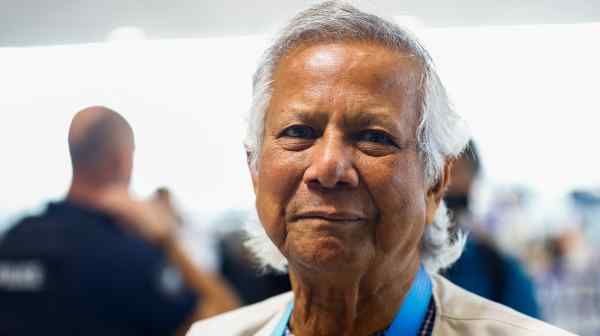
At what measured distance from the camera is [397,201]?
0.90m

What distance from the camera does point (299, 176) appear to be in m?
0.90

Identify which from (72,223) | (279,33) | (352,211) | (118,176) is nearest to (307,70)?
(279,33)

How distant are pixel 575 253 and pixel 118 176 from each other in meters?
1.13

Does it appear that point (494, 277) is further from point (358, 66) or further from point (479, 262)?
point (358, 66)

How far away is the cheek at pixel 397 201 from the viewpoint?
2.93ft

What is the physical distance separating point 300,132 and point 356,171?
13cm

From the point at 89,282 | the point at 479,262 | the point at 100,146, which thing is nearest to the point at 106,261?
the point at 89,282

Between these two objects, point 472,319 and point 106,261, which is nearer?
point 472,319

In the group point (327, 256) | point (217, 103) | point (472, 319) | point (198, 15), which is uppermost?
point (198, 15)

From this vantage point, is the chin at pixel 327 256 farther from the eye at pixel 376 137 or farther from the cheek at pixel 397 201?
the eye at pixel 376 137

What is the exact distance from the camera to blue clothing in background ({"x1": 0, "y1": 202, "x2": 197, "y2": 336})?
1258 millimetres

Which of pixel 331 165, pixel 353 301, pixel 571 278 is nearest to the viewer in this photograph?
pixel 331 165

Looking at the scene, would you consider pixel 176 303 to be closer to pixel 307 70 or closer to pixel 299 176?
pixel 299 176

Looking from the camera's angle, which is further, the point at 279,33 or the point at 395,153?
the point at 279,33
